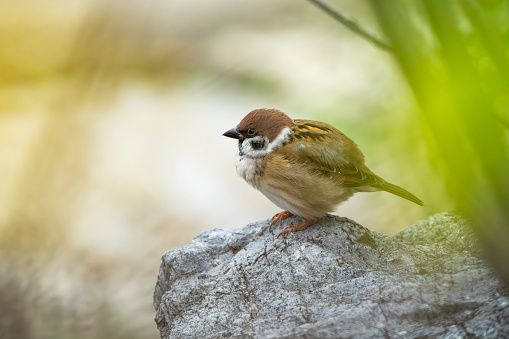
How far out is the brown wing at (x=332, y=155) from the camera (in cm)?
438

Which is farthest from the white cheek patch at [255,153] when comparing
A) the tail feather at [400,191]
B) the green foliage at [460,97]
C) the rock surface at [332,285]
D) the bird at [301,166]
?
the green foliage at [460,97]

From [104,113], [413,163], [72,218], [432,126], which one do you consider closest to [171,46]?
[104,113]

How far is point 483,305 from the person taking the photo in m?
2.69

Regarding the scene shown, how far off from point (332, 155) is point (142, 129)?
4553 mm

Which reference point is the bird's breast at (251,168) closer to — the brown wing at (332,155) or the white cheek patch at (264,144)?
the white cheek patch at (264,144)

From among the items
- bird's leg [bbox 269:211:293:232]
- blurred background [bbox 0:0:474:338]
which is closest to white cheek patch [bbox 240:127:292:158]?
bird's leg [bbox 269:211:293:232]

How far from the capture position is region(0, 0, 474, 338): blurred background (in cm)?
551

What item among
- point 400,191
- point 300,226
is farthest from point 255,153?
point 400,191

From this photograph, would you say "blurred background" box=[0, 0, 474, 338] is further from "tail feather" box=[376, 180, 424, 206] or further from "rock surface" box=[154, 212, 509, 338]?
"rock surface" box=[154, 212, 509, 338]

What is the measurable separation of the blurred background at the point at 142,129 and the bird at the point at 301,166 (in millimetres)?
457

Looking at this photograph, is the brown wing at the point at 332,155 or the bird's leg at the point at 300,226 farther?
the brown wing at the point at 332,155

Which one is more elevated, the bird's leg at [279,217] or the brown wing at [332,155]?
the brown wing at [332,155]

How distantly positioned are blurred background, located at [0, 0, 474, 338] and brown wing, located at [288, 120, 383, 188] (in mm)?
396

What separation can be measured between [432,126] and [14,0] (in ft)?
31.2
